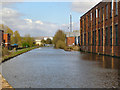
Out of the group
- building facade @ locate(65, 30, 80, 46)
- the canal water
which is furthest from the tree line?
the canal water

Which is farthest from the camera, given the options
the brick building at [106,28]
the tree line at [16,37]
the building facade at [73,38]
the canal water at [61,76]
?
the tree line at [16,37]

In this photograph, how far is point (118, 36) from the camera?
74.7ft

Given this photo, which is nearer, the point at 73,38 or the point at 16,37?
the point at 73,38

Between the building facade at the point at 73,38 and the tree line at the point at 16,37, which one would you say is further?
the tree line at the point at 16,37

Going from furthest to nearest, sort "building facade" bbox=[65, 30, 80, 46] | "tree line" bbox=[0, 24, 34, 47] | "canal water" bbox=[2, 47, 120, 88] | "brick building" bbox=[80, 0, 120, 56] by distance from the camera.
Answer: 1. "tree line" bbox=[0, 24, 34, 47]
2. "building facade" bbox=[65, 30, 80, 46]
3. "brick building" bbox=[80, 0, 120, 56]
4. "canal water" bbox=[2, 47, 120, 88]

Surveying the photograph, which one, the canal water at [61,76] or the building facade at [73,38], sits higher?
the building facade at [73,38]

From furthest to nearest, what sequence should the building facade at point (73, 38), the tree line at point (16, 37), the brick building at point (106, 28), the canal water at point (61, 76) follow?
the tree line at point (16, 37), the building facade at point (73, 38), the brick building at point (106, 28), the canal water at point (61, 76)

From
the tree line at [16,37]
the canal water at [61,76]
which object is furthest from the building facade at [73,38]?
the canal water at [61,76]

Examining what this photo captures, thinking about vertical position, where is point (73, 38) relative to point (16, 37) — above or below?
below

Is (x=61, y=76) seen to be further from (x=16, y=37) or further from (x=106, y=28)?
(x=16, y=37)

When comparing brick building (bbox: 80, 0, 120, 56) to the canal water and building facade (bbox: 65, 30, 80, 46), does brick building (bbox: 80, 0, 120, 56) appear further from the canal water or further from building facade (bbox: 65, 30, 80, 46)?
building facade (bbox: 65, 30, 80, 46)

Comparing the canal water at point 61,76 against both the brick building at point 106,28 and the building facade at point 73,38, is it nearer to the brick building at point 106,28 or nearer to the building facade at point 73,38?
the brick building at point 106,28

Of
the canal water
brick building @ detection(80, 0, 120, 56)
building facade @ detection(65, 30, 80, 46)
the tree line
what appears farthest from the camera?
the tree line

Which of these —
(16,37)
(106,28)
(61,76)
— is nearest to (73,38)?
(16,37)
